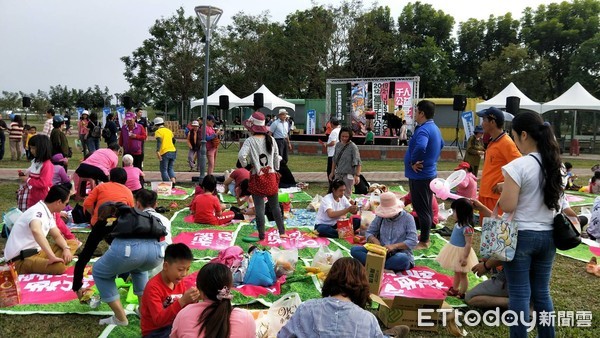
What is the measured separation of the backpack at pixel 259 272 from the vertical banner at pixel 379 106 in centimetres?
1987

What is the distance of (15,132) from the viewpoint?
617 inches

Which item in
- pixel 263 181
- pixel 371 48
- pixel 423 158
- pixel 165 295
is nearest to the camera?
pixel 165 295

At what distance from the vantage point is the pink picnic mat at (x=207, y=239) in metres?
6.46

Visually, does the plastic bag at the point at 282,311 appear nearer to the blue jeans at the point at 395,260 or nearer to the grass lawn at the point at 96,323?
the grass lawn at the point at 96,323

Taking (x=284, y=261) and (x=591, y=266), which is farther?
(x=591, y=266)

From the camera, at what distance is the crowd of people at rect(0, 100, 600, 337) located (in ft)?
8.91

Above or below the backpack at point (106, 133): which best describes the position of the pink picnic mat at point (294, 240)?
below

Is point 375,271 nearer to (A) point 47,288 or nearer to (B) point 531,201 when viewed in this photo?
(B) point 531,201

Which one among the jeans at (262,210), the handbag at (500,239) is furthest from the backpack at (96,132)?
the handbag at (500,239)

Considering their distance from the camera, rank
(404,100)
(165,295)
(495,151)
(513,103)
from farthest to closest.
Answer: (404,100) < (513,103) < (495,151) < (165,295)

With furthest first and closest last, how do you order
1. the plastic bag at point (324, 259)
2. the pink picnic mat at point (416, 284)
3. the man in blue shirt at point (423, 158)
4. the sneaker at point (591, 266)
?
1. the man in blue shirt at point (423, 158)
2. the sneaker at point (591, 266)
3. the plastic bag at point (324, 259)
4. the pink picnic mat at point (416, 284)

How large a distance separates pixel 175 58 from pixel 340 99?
19981 millimetres

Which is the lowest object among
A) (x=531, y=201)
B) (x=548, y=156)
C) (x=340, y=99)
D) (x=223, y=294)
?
(x=223, y=294)

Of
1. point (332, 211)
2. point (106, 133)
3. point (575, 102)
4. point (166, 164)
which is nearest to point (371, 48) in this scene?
point (575, 102)
